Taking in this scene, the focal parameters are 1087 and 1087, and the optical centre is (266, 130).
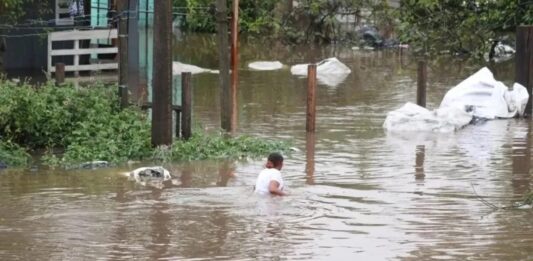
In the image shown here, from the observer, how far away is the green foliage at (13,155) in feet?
50.9

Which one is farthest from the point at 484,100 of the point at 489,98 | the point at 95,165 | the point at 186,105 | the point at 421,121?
the point at 95,165

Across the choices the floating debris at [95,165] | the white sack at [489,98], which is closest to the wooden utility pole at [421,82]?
the white sack at [489,98]

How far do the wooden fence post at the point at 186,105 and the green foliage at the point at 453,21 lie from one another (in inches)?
172

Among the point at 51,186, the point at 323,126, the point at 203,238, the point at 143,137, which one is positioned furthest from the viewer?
the point at 323,126

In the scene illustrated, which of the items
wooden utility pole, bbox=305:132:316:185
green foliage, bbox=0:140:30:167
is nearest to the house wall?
wooden utility pole, bbox=305:132:316:185

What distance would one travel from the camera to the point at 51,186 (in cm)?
1403

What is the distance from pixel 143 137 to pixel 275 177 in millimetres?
3884

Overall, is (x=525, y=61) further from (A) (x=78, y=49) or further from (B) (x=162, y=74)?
(A) (x=78, y=49)

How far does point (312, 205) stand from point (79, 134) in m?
4.93

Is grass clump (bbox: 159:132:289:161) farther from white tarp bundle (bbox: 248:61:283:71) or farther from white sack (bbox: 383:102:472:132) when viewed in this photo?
white tarp bundle (bbox: 248:61:283:71)

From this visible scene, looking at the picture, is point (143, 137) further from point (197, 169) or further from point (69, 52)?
point (69, 52)

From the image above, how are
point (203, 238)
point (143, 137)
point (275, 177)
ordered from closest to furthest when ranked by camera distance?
point (203, 238)
point (275, 177)
point (143, 137)

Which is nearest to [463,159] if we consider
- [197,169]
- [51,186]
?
[197,169]

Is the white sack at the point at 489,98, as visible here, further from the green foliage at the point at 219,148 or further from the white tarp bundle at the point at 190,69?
the white tarp bundle at the point at 190,69
